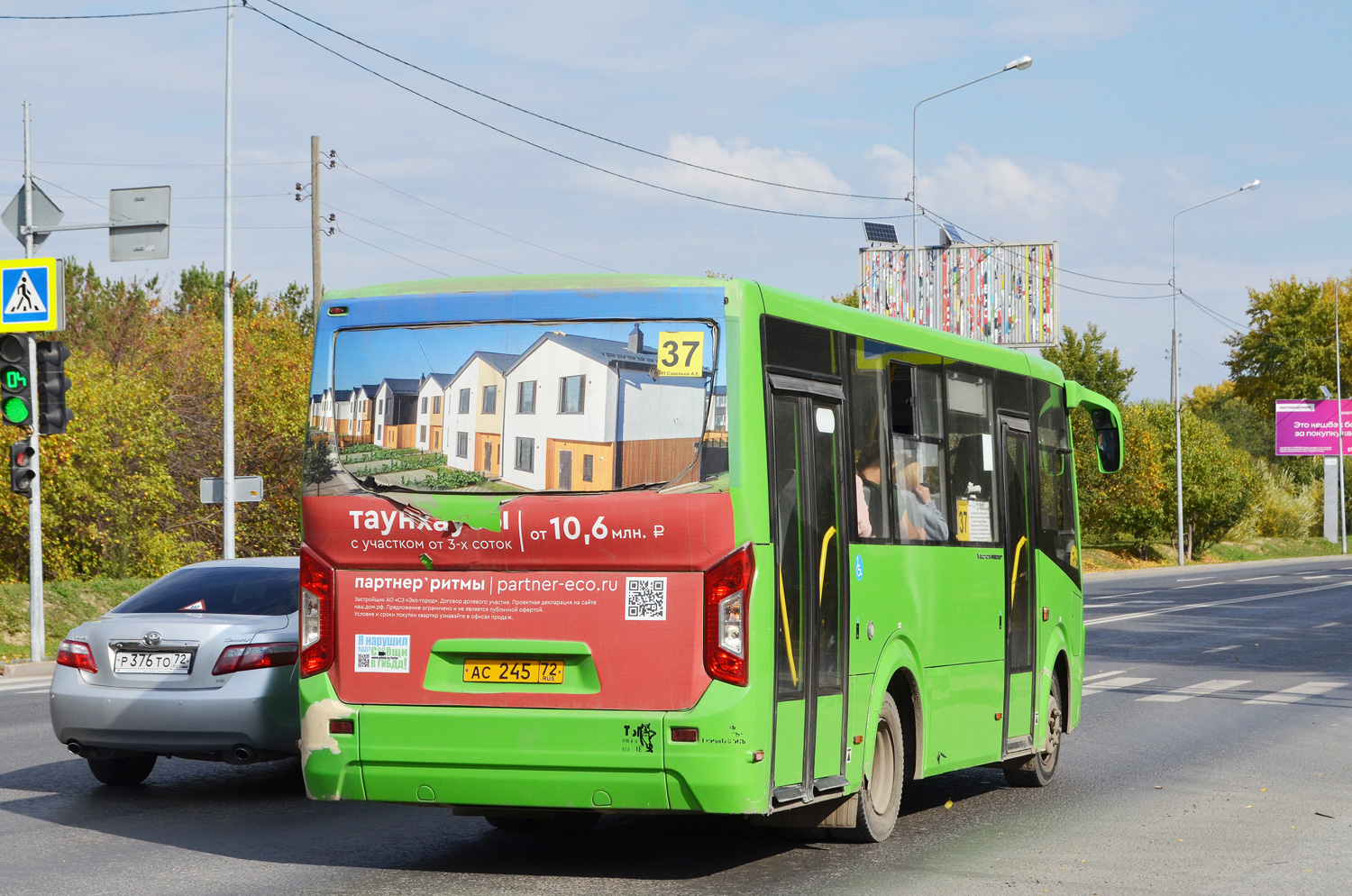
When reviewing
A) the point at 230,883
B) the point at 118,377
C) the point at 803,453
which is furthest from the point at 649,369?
the point at 118,377

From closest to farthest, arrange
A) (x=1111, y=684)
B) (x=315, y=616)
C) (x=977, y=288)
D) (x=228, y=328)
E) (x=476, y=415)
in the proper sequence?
(x=476, y=415)
(x=315, y=616)
(x=1111, y=684)
(x=228, y=328)
(x=977, y=288)

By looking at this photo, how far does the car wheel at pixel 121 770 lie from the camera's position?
10.8m

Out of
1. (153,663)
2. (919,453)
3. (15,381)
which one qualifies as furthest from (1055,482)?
(15,381)

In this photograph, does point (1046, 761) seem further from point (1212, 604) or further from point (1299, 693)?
point (1212, 604)

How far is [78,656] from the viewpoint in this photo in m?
10.3

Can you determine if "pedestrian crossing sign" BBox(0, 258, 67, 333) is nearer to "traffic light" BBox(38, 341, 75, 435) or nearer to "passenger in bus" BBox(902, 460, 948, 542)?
"traffic light" BBox(38, 341, 75, 435)

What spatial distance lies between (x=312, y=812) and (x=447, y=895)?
2.95 metres

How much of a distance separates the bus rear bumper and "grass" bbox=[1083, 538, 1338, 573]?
53.5 meters

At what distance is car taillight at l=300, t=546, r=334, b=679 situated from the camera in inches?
304

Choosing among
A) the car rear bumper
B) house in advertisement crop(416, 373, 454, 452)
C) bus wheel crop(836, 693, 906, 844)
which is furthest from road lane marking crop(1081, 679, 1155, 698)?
house in advertisement crop(416, 373, 454, 452)

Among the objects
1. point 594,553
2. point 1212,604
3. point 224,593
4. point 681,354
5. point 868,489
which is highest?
point 681,354

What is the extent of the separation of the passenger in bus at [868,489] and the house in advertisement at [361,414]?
2.45 metres

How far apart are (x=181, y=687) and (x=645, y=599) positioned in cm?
410

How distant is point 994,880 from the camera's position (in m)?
7.73
